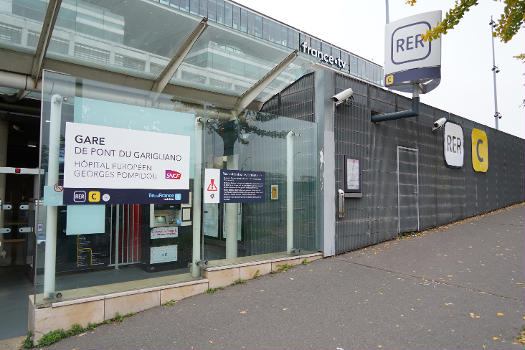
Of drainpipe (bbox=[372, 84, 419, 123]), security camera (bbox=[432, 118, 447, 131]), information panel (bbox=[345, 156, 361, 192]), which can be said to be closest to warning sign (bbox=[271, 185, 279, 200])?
information panel (bbox=[345, 156, 361, 192])

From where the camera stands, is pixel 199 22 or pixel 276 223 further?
pixel 276 223

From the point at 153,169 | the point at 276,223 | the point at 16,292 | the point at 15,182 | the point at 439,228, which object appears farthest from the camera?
the point at 15,182

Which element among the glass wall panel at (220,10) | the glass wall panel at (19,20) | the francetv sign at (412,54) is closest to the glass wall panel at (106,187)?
the glass wall panel at (19,20)

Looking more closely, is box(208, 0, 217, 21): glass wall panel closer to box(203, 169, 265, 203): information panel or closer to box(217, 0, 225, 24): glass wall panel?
box(217, 0, 225, 24): glass wall panel

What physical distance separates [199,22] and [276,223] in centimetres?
396

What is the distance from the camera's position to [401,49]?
7.72 m

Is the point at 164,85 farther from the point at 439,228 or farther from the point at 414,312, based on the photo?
the point at 439,228

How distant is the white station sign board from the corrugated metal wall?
0.72ft

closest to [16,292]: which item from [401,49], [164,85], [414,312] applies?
[164,85]

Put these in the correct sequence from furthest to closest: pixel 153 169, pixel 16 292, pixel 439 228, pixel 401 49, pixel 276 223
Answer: pixel 439 228, pixel 401 49, pixel 276 223, pixel 16 292, pixel 153 169

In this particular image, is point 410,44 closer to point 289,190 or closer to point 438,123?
point 438,123

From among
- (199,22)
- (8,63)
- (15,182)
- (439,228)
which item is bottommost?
(439,228)

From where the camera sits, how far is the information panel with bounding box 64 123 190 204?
13.7 feet

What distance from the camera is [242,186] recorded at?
5.91m
